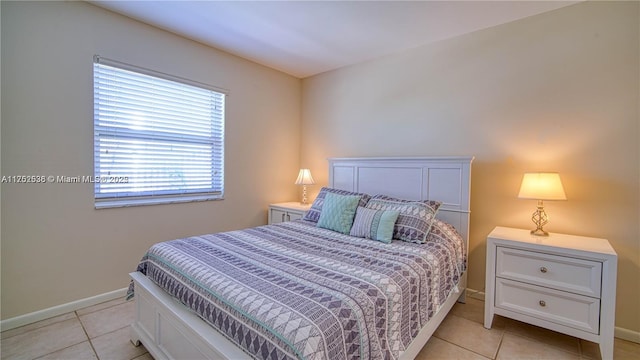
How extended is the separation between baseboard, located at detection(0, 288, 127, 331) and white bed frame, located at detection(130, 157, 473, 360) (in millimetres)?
846

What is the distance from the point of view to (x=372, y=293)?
134cm

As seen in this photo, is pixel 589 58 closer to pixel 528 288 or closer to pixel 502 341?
pixel 528 288

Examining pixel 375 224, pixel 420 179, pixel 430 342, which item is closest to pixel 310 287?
pixel 375 224

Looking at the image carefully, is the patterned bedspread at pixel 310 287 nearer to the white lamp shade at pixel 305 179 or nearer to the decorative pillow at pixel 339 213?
the decorative pillow at pixel 339 213

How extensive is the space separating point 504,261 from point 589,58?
5.62ft

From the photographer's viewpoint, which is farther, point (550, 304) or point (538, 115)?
point (538, 115)

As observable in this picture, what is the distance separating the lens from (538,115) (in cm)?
238

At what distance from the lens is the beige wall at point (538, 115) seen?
2.07 metres

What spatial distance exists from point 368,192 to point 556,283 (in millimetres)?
1791

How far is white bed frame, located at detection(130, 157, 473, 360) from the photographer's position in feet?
4.44

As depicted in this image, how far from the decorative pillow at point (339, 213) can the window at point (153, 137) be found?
55.0 inches

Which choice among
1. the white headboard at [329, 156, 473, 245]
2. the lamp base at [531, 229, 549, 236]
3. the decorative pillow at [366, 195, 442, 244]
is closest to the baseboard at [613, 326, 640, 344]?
the lamp base at [531, 229, 549, 236]

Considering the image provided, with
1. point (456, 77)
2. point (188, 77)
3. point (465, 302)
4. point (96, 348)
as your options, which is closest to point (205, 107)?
point (188, 77)

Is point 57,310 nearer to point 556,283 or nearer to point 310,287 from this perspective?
point 310,287
